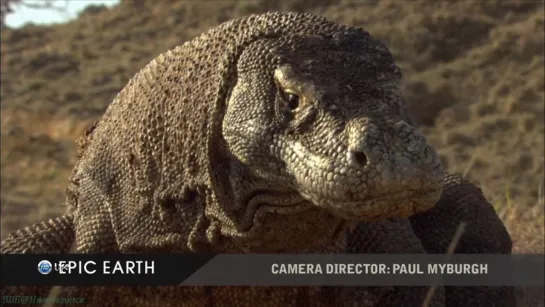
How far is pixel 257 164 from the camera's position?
10.2 feet

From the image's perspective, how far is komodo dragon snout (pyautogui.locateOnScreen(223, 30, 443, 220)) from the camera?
9.00ft

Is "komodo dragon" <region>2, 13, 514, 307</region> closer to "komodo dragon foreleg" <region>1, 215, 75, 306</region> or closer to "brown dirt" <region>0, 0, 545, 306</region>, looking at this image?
"komodo dragon foreleg" <region>1, 215, 75, 306</region>

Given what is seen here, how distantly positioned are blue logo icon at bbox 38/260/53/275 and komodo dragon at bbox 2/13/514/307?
92mm

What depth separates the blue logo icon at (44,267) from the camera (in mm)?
4016

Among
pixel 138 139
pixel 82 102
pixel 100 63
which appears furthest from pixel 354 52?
pixel 100 63

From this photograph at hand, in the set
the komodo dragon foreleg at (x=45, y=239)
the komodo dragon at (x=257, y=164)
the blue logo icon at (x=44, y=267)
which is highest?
the komodo dragon at (x=257, y=164)

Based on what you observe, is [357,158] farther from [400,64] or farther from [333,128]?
[400,64]

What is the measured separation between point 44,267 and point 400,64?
26.7 meters

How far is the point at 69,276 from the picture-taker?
387 cm

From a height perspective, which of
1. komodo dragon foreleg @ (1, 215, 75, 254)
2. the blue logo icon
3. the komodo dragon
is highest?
the komodo dragon
